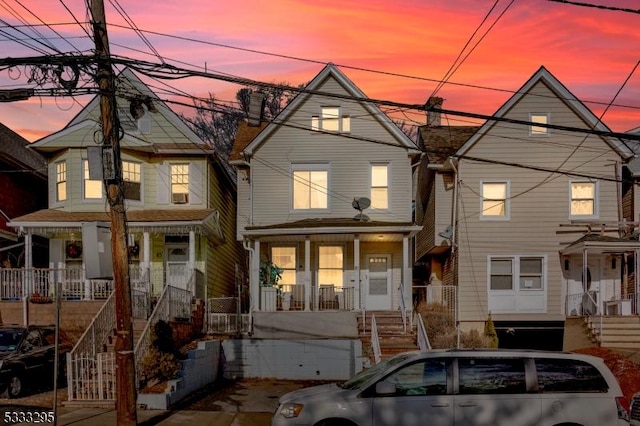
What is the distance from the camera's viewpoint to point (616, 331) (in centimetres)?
2223

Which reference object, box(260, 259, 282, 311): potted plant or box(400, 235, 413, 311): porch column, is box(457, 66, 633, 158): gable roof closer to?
box(400, 235, 413, 311): porch column

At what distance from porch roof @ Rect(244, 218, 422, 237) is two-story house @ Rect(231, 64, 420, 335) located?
1.89 feet

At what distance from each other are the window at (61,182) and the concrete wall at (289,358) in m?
9.77

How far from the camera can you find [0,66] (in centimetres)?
1349

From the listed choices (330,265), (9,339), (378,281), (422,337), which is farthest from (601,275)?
(9,339)

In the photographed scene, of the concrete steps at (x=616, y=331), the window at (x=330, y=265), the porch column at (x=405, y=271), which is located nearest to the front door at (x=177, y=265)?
the window at (x=330, y=265)

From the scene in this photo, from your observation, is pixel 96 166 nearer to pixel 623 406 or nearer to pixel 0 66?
pixel 0 66

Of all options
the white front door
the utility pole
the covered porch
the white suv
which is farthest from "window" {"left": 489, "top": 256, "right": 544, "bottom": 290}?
the utility pole

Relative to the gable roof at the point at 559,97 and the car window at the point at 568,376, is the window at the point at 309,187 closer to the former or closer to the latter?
the gable roof at the point at 559,97

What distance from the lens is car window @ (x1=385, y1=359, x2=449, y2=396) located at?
1081 cm

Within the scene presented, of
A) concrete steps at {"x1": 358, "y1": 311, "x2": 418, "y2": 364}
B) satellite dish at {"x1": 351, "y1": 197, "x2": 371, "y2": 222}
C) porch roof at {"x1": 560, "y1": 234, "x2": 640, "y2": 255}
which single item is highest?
satellite dish at {"x1": 351, "y1": 197, "x2": 371, "y2": 222}

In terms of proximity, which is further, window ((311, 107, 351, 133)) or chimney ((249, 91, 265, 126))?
chimney ((249, 91, 265, 126))

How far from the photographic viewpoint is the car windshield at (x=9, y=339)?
1676 centimetres

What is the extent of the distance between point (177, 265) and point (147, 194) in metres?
3.02
